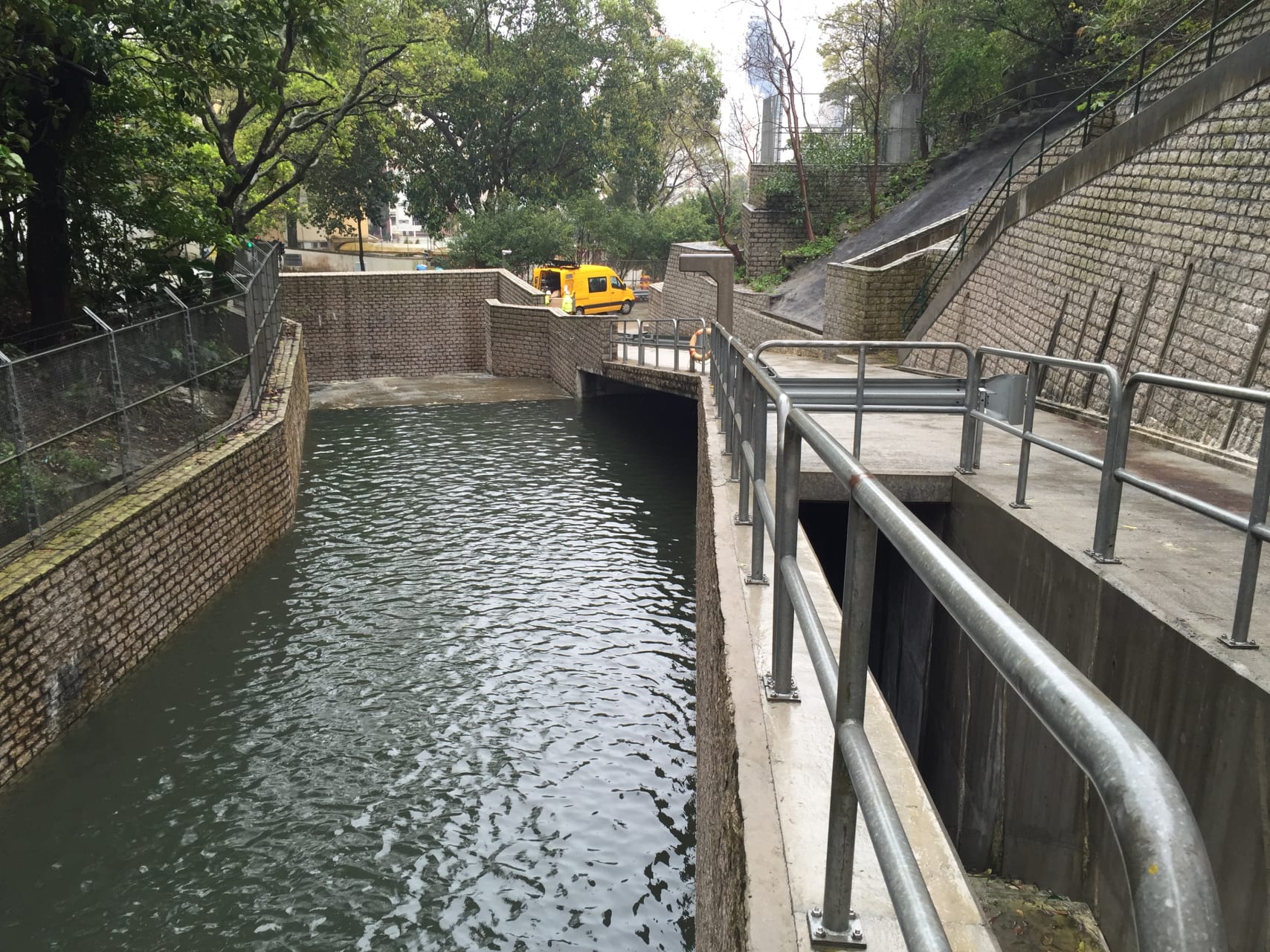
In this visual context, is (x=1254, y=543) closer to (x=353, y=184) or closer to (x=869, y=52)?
(x=869, y=52)

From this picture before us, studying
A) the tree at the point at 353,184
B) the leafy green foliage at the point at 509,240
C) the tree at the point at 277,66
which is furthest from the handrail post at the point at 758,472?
the tree at the point at 353,184

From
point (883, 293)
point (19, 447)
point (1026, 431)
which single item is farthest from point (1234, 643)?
point (883, 293)

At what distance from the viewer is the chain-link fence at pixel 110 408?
25.4 ft

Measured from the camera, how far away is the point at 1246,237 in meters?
8.88

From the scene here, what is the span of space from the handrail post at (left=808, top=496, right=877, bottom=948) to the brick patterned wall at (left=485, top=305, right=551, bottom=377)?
26.1 m

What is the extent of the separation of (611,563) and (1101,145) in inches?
325

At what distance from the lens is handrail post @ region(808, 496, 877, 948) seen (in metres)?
1.76

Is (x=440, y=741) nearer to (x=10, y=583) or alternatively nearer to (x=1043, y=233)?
(x=10, y=583)

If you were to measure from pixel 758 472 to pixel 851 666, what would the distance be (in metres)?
3.02

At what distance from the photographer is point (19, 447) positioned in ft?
25.1

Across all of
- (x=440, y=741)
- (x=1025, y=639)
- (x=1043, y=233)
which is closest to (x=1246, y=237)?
(x=1043, y=233)

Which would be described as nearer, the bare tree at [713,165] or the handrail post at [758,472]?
the handrail post at [758,472]

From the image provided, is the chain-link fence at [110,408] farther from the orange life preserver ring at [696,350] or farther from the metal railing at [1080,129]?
the metal railing at [1080,129]

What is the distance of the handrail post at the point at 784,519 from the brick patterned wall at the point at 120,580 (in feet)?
19.4
